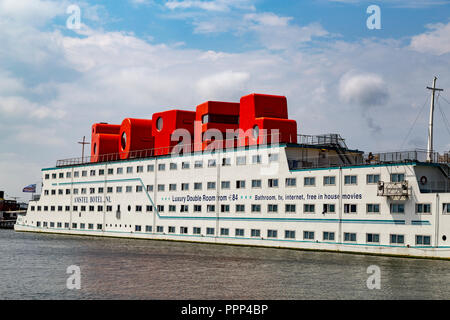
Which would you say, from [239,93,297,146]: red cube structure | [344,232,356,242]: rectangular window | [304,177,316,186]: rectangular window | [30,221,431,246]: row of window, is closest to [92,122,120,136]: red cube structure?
[30,221,431,246]: row of window

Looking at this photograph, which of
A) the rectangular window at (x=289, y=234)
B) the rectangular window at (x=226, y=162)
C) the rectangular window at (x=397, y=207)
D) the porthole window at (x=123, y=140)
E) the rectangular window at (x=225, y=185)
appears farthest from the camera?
the porthole window at (x=123, y=140)

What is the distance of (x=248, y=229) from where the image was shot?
6088cm

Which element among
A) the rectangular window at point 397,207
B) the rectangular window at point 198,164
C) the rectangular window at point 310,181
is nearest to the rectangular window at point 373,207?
the rectangular window at point 397,207

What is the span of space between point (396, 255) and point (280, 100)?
23.9 metres

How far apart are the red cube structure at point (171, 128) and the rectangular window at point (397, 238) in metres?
32.0

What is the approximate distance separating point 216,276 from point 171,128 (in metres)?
42.7

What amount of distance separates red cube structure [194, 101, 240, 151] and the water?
20822mm

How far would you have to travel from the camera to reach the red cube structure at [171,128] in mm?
75312

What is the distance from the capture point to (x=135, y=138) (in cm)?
8188

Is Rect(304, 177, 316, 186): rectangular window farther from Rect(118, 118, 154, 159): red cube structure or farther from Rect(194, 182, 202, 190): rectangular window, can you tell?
Rect(118, 118, 154, 159): red cube structure

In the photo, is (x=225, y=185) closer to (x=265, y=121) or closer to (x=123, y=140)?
(x=265, y=121)

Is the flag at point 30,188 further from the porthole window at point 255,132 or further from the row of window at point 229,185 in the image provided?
the porthole window at point 255,132

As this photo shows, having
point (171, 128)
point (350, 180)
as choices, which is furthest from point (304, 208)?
point (171, 128)
